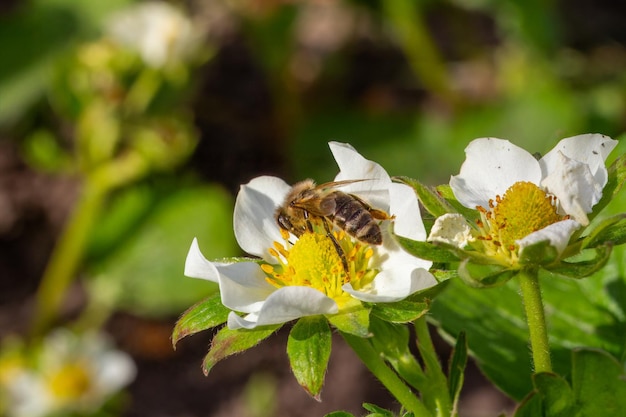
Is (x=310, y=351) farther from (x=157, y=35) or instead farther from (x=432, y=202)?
(x=157, y=35)

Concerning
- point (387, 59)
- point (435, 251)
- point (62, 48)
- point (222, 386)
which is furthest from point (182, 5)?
point (435, 251)

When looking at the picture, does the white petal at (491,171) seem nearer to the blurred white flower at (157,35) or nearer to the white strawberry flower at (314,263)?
the white strawberry flower at (314,263)

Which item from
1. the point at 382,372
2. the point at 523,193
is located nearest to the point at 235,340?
the point at 382,372

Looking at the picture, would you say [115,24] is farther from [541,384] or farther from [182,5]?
[541,384]

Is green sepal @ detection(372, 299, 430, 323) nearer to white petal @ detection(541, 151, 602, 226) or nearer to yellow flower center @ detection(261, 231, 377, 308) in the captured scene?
yellow flower center @ detection(261, 231, 377, 308)

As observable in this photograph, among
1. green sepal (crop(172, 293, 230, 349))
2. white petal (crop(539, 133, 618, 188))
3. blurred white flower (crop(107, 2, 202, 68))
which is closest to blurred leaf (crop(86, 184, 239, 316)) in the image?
blurred white flower (crop(107, 2, 202, 68))

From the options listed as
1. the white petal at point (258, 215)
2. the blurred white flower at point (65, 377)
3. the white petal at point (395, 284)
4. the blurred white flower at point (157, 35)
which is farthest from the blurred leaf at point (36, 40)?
the white petal at point (395, 284)
